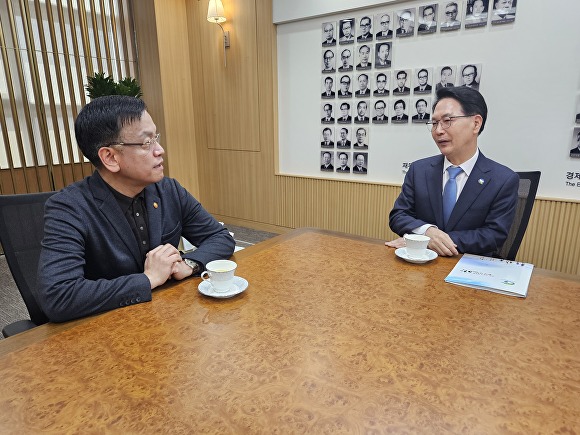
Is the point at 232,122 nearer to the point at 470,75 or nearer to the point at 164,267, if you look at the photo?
the point at 470,75

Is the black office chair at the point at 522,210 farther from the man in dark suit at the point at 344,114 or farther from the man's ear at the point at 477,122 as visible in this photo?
the man in dark suit at the point at 344,114

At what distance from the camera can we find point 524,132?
9.84ft

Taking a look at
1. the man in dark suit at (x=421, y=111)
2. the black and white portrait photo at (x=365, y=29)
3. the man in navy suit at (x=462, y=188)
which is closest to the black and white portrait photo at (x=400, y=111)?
the man in dark suit at (x=421, y=111)

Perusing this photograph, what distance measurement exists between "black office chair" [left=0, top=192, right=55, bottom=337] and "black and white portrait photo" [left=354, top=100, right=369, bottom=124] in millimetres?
3067

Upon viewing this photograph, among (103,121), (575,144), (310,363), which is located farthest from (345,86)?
(310,363)

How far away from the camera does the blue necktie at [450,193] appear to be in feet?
6.14

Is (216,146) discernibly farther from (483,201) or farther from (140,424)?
(140,424)

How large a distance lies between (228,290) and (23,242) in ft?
2.60

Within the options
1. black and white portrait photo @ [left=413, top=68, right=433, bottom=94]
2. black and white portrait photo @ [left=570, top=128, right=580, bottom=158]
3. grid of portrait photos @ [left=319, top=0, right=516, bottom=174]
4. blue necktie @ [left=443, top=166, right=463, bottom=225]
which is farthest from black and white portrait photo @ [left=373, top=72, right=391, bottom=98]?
blue necktie @ [left=443, top=166, right=463, bottom=225]

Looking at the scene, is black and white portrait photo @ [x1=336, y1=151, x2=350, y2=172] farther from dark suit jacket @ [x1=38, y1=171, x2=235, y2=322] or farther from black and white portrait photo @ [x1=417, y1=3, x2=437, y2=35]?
dark suit jacket @ [x1=38, y1=171, x2=235, y2=322]

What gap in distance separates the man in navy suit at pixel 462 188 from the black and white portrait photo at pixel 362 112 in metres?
1.81

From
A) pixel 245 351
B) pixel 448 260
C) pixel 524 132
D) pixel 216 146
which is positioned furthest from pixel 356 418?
pixel 216 146

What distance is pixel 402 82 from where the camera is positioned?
11.4 feet

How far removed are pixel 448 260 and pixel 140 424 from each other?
1186 mm
